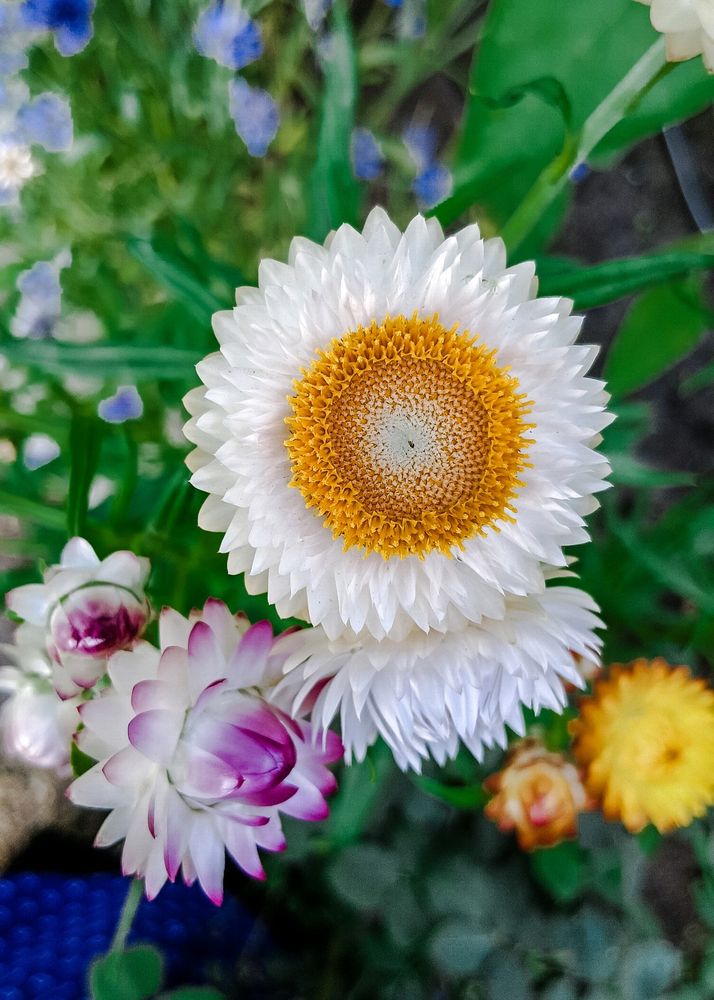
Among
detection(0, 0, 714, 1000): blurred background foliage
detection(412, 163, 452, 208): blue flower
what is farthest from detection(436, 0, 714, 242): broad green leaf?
detection(412, 163, 452, 208): blue flower

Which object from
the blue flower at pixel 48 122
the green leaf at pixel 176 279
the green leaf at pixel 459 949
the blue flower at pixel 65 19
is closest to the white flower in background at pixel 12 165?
the blue flower at pixel 48 122

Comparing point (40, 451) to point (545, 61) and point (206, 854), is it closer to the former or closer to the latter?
point (206, 854)

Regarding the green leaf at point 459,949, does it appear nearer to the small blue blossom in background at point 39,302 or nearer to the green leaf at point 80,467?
the green leaf at point 80,467

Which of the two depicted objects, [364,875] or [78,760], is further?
[364,875]

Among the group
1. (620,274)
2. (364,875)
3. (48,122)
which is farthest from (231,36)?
(364,875)

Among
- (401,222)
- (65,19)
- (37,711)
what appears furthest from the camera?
(401,222)

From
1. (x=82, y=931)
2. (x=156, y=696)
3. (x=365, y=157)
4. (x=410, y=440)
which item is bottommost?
(x=82, y=931)
